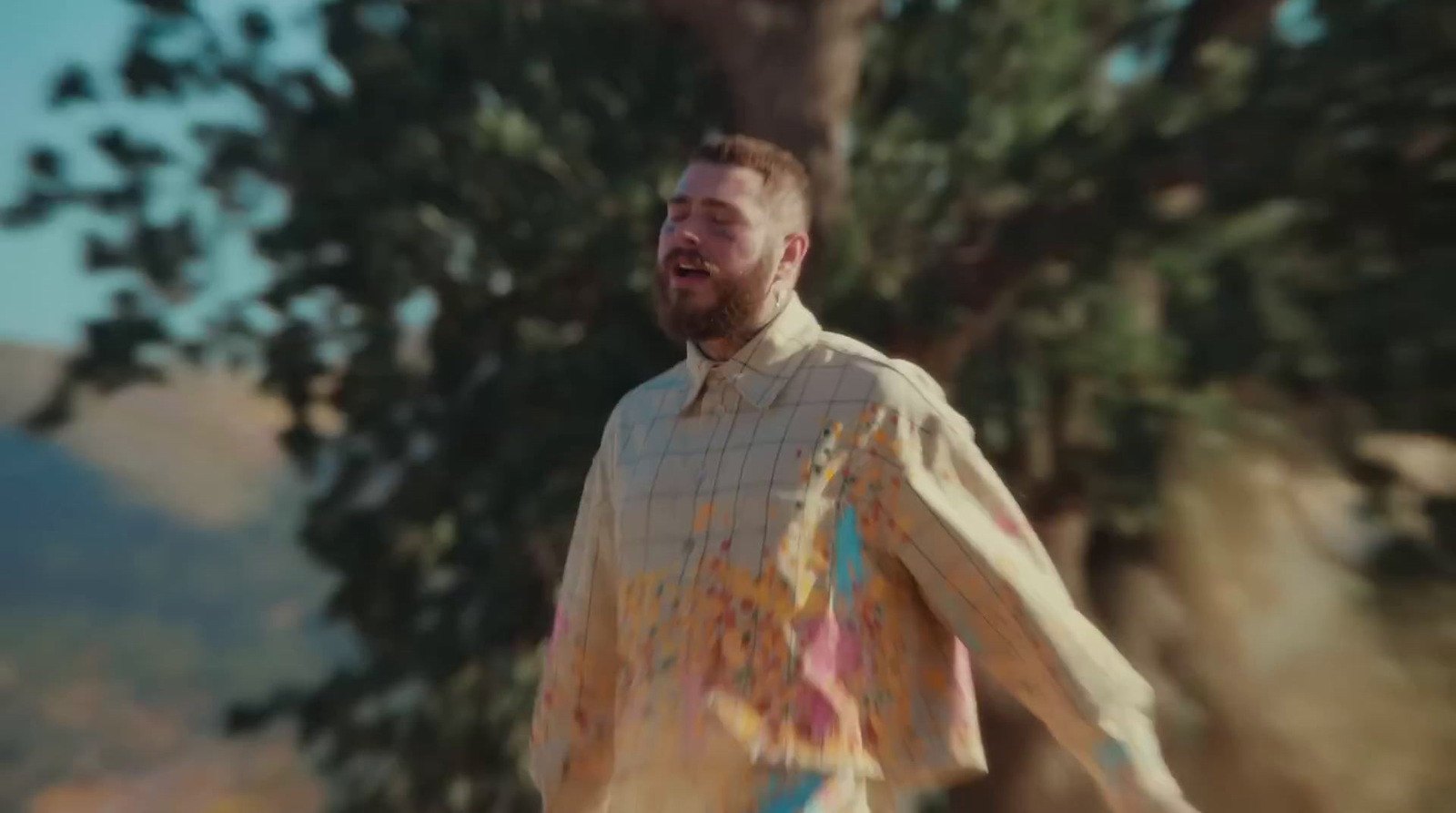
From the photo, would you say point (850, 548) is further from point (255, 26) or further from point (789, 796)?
point (255, 26)

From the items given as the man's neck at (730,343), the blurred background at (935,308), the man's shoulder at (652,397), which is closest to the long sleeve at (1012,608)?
the man's neck at (730,343)

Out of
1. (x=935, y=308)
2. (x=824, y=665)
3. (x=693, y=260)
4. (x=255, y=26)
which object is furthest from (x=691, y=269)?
(x=255, y=26)

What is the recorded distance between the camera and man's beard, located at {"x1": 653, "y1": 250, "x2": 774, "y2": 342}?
218 cm

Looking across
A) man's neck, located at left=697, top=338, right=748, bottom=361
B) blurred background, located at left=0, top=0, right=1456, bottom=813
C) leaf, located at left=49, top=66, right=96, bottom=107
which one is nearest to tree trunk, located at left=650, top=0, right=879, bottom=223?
blurred background, located at left=0, top=0, right=1456, bottom=813

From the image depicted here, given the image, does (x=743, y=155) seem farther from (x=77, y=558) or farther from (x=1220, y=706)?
(x=77, y=558)

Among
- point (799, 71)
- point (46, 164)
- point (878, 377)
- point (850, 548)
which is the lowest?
point (850, 548)

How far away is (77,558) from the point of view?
1686cm

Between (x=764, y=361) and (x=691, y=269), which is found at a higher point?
(x=691, y=269)

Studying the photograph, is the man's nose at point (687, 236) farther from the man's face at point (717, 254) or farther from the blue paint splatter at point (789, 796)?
the blue paint splatter at point (789, 796)

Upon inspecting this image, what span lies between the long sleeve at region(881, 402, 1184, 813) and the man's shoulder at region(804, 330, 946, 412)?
2 centimetres

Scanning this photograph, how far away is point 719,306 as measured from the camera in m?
2.19

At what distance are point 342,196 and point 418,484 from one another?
1.35 m

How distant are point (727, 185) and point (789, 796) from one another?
74 cm

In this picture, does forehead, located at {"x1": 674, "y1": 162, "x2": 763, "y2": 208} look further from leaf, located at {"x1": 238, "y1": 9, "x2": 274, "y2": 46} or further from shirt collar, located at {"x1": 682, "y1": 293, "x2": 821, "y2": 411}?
leaf, located at {"x1": 238, "y1": 9, "x2": 274, "y2": 46}
